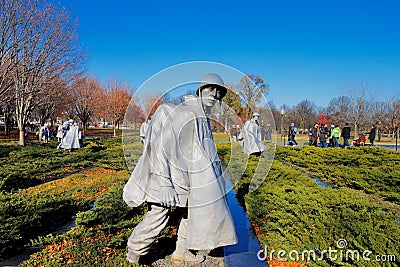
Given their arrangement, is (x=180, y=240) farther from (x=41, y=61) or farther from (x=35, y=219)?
(x=41, y=61)

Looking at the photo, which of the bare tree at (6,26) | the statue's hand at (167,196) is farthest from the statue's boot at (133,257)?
the bare tree at (6,26)

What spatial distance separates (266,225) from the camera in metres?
5.35

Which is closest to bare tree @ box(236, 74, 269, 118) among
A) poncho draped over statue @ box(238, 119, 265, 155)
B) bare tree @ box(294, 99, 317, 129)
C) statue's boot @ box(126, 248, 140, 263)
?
statue's boot @ box(126, 248, 140, 263)

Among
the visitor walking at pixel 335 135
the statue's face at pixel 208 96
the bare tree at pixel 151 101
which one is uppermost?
the statue's face at pixel 208 96

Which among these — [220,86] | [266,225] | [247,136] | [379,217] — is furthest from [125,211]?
[247,136]

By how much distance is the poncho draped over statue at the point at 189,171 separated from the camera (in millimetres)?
3242

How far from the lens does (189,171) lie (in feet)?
→ 10.8

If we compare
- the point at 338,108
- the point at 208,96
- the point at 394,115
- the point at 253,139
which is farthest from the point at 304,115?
the point at 208,96

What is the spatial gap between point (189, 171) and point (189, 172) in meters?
0.01

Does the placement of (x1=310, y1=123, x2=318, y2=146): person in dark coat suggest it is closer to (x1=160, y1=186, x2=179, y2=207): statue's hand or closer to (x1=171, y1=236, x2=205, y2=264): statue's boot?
(x1=171, y1=236, x2=205, y2=264): statue's boot

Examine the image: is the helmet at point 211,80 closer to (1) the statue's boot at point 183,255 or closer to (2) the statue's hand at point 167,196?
(2) the statue's hand at point 167,196

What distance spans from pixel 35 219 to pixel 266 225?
12.6 ft

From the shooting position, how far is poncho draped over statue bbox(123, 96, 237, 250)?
3242 millimetres

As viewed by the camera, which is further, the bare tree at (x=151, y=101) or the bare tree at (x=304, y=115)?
the bare tree at (x=304, y=115)
